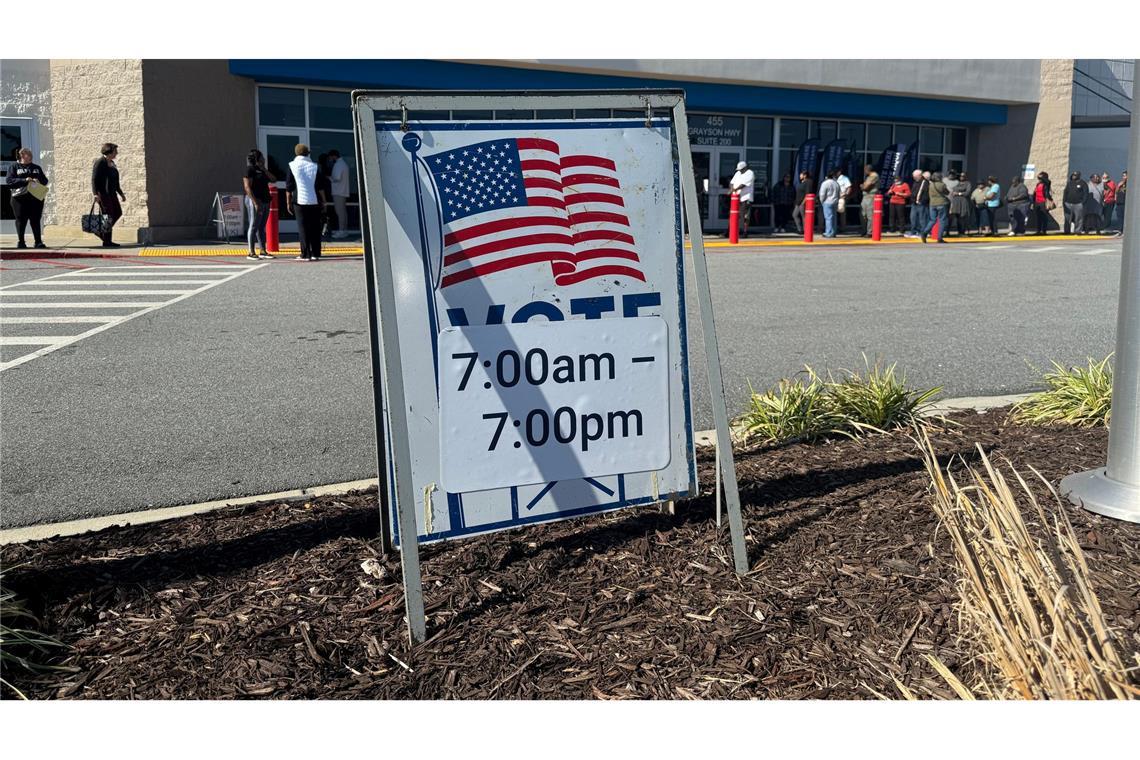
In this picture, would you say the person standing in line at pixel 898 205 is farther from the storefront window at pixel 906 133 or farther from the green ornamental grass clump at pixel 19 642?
the green ornamental grass clump at pixel 19 642

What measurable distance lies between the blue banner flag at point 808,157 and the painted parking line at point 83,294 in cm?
1887

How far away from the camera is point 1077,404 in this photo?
5.38m

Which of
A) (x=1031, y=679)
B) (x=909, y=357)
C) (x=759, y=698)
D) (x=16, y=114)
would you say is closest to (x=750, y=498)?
(x=759, y=698)

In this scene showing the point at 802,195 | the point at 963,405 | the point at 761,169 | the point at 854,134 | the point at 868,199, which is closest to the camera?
the point at 963,405

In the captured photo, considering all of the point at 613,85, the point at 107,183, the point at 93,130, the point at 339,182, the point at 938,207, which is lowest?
the point at 938,207

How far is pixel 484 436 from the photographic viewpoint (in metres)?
3.41

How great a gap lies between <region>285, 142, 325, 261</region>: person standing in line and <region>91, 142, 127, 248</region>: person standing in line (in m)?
3.98

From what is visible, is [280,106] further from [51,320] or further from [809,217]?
[51,320]

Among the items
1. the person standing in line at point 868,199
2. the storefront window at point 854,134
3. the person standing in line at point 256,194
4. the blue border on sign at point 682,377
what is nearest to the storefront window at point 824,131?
the storefront window at point 854,134

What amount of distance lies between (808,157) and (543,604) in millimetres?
29702

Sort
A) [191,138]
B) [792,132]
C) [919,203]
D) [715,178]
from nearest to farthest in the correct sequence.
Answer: [191,138]
[919,203]
[715,178]
[792,132]

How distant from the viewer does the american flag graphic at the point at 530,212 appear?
11.0ft

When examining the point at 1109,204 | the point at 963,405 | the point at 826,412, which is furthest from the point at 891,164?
the point at 826,412

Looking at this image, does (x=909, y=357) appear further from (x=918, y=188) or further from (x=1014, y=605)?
(x=918, y=188)
